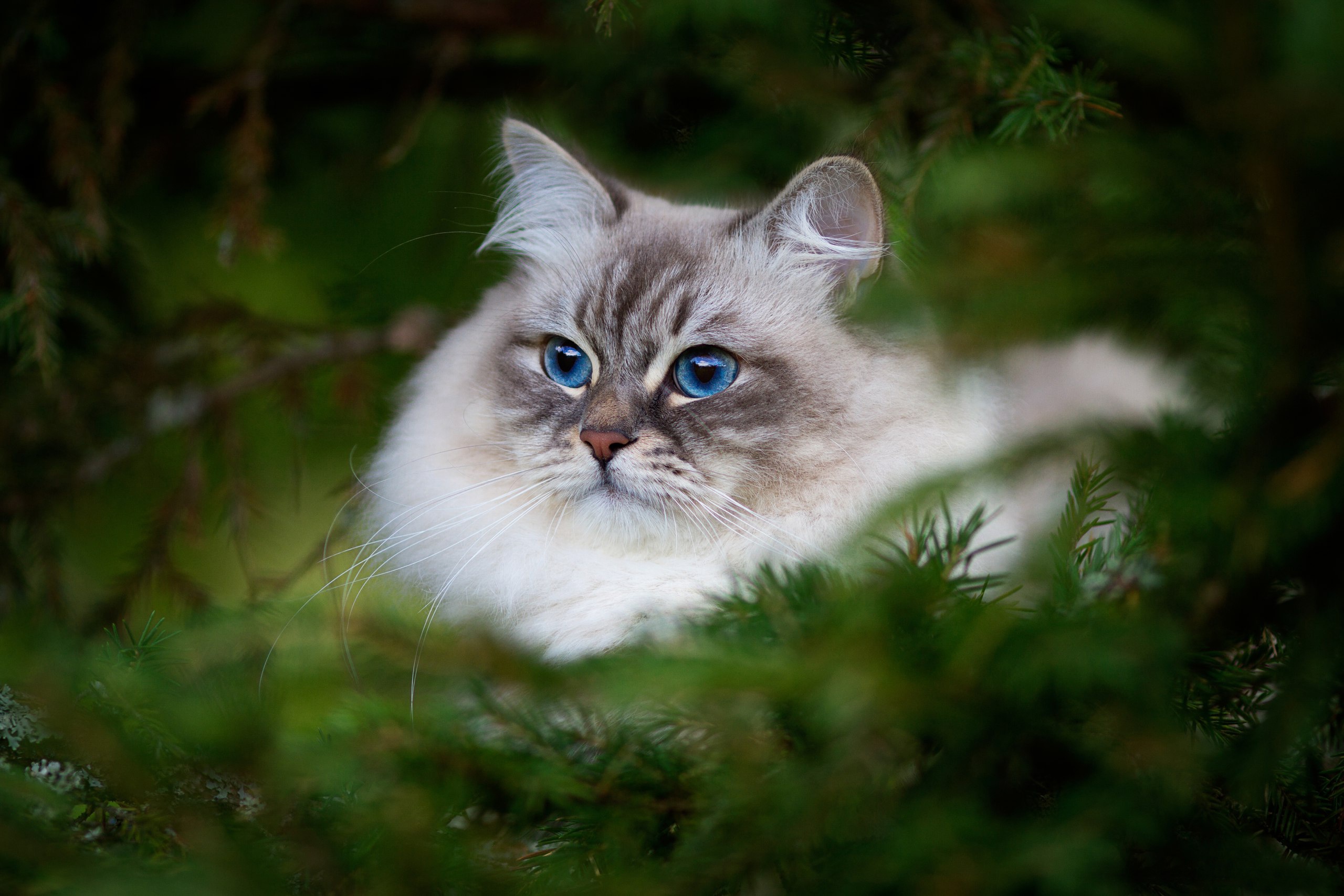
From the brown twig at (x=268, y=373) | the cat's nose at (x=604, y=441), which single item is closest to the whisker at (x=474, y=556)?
the cat's nose at (x=604, y=441)

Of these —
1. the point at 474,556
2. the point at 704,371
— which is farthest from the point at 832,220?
the point at 474,556

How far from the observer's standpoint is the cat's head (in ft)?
4.39

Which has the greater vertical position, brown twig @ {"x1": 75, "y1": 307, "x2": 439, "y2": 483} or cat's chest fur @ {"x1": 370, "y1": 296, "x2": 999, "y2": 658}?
brown twig @ {"x1": 75, "y1": 307, "x2": 439, "y2": 483}

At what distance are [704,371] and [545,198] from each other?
0.59 m

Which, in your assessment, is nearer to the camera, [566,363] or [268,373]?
[566,363]

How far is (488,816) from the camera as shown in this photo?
2.60 feet

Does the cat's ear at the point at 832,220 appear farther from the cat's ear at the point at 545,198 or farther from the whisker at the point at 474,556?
the whisker at the point at 474,556

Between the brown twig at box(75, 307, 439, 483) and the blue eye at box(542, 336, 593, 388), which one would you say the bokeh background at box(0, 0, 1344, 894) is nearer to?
the blue eye at box(542, 336, 593, 388)

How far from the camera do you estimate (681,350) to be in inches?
57.0

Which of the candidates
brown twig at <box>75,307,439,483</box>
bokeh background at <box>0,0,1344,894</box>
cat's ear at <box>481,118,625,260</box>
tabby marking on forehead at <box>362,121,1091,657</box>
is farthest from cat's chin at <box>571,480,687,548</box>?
brown twig at <box>75,307,439,483</box>

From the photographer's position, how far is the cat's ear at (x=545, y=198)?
1660 mm

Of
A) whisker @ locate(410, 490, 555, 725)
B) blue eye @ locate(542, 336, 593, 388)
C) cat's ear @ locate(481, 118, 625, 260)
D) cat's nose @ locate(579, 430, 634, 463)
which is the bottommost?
whisker @ locate(410, 490, 555, 725)

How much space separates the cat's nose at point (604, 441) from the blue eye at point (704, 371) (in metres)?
0.16

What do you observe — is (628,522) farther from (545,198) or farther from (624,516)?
(545,198)
